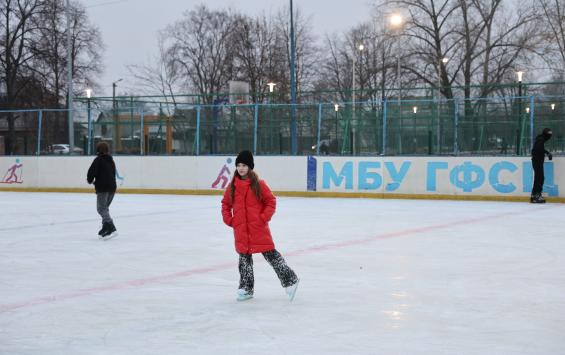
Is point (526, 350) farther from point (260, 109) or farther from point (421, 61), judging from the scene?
point (421, 61)

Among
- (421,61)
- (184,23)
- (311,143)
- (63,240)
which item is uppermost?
(184,23)

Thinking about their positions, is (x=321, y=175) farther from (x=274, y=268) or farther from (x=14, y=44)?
(x=14, y=44)

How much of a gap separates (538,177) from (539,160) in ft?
1.31

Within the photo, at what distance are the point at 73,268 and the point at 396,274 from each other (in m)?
3.55

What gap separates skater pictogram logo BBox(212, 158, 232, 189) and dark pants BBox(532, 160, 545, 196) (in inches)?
331

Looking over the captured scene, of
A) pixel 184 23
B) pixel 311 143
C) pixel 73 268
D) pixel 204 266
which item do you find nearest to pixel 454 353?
pixel 204 266

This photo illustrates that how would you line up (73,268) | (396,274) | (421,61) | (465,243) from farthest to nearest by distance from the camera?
(421,61) → (465,243) → (73,268) → (396,274)

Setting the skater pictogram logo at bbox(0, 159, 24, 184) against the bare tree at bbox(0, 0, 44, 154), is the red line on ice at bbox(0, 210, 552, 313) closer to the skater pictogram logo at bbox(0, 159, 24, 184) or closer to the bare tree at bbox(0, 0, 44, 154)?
the skater pictogram logo at bbox(0, 159, 24, 184)

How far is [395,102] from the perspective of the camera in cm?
2153

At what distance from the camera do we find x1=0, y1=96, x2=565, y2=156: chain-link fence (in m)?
20.6

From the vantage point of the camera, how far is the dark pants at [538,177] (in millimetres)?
18812

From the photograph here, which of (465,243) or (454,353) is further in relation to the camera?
(465,243)

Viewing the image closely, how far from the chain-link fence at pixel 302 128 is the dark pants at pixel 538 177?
1.07 meters

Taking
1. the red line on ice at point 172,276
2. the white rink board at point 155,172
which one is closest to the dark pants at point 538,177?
the white rink board at point 155,172
